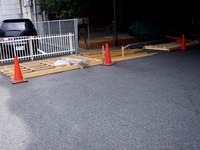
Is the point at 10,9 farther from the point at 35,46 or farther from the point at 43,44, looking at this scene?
the point at 35,46

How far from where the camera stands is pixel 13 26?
37.1 ft

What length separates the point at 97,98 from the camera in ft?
18.8

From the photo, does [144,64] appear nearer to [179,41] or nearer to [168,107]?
[168,107]

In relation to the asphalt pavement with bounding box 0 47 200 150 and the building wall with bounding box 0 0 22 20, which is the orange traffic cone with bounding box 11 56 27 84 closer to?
the asphalt pavement with bounding box 0 47 200 150

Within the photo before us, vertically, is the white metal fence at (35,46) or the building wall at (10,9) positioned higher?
the building wall at (10,9)

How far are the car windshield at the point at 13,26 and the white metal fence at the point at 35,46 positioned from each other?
655 millimetres

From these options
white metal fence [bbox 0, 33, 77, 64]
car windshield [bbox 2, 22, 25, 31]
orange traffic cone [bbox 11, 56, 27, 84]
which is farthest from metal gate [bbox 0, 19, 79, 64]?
orange traffic cone [bbox 11, 56, 27, 84]

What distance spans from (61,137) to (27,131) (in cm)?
66

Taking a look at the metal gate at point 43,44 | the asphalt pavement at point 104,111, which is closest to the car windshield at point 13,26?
the metal gate at point 43,44

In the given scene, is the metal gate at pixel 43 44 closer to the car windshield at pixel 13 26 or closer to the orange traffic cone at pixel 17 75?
the car windshield at pixel 13 26

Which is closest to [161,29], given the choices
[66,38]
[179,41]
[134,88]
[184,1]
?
[179,41]

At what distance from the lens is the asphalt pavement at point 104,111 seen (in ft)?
12.3

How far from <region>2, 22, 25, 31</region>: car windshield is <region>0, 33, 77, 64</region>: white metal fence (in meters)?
0.66

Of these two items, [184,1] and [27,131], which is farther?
[184,1]
